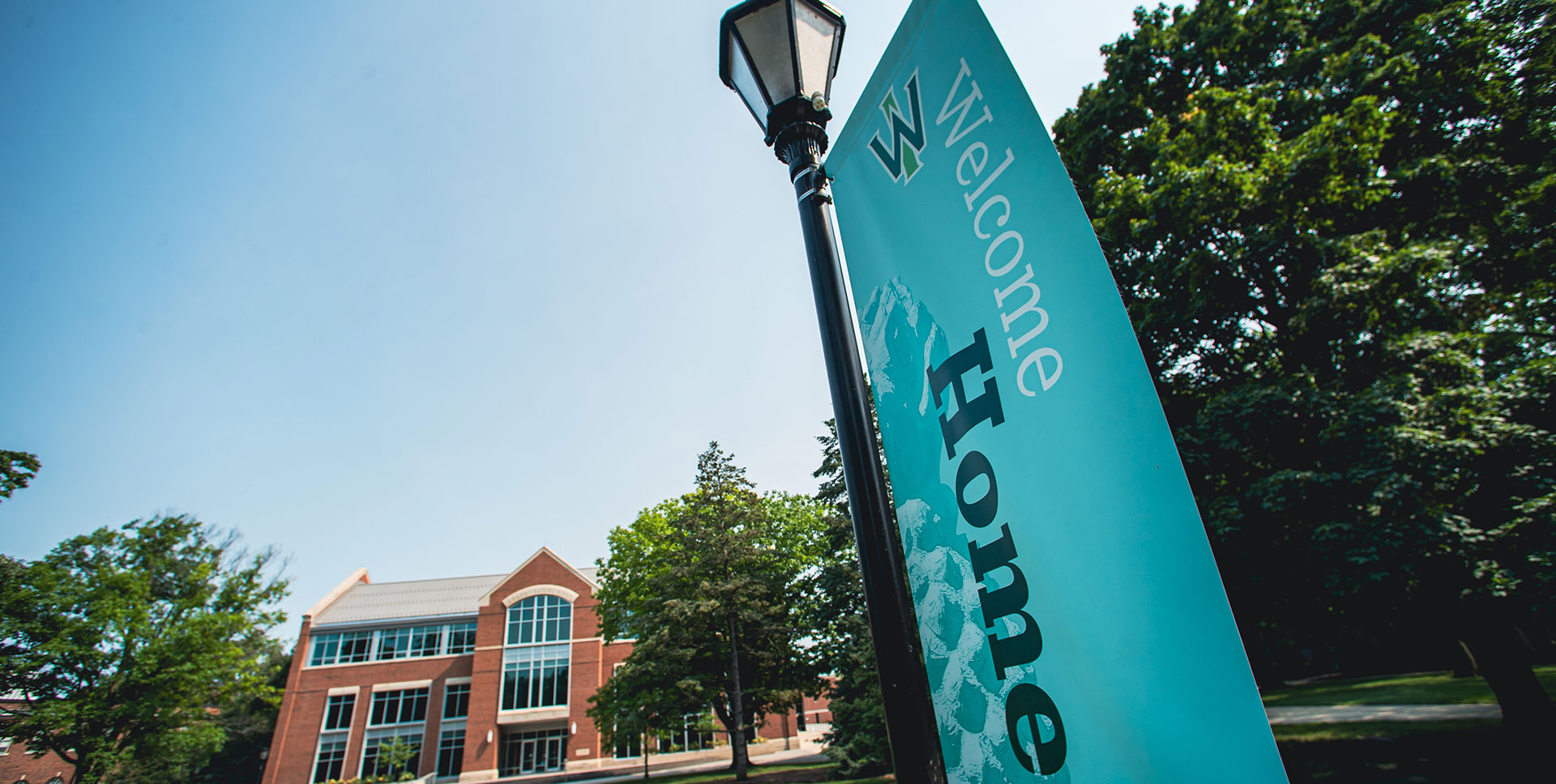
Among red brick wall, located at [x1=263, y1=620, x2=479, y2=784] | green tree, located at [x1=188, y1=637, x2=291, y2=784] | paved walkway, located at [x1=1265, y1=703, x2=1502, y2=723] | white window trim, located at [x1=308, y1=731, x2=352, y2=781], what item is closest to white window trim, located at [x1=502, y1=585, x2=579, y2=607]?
red brick wall, located at [x1=263, y1=620, x2=479, y2=784]

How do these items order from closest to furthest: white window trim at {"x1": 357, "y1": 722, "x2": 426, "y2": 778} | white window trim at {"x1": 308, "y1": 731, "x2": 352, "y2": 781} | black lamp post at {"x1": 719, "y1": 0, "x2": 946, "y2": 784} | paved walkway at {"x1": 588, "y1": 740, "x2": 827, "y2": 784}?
black lamp post at {"x1": 719, "y1": 0, "x2": 946, "y2": 784} < paved walkway at {"x1": 588, "y1": 740, "x2": 827, "y2": 784} < white window trim at {"x1": 308, "y1": 731, "x2": 352, "y2": 781} < white window trim at {"x1": 357, "y1": 722, "x2": 426, "y2": 778}

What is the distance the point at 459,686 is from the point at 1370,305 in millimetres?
48192

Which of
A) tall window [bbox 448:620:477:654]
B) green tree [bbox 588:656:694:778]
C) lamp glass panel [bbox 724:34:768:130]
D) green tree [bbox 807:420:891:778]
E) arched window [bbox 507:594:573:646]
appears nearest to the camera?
lamp glass panel [bbox 724:34:768:130]

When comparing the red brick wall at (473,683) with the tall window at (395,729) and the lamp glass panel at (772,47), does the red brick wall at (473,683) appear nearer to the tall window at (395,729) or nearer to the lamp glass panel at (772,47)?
the tall window at (395,729)

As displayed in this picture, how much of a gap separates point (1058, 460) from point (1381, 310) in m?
12.3

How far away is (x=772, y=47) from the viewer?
2.94m

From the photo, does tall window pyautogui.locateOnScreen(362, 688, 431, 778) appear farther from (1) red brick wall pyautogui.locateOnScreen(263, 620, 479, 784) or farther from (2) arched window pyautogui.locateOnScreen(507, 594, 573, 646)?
(2) arched window pyautogui.locateOnScreen(507, 594, 573, 646)

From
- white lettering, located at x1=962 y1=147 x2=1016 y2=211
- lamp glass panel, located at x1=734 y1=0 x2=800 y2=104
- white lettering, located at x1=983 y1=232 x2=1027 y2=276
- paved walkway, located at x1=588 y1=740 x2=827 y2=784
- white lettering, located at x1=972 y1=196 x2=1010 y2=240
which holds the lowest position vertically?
paved walkway, located at x1=588 y1=740 x2=827 y2=784

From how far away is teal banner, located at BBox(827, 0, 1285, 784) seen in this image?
5.21 ft

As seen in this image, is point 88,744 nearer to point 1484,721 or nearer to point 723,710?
point 723,710

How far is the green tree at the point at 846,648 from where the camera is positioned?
17.5 meters

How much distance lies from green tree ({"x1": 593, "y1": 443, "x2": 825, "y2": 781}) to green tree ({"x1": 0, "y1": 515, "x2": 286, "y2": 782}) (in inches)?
748

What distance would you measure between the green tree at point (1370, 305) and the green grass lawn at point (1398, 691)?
10132 mm

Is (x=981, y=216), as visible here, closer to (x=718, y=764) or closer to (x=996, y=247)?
(x=996, y=247)
